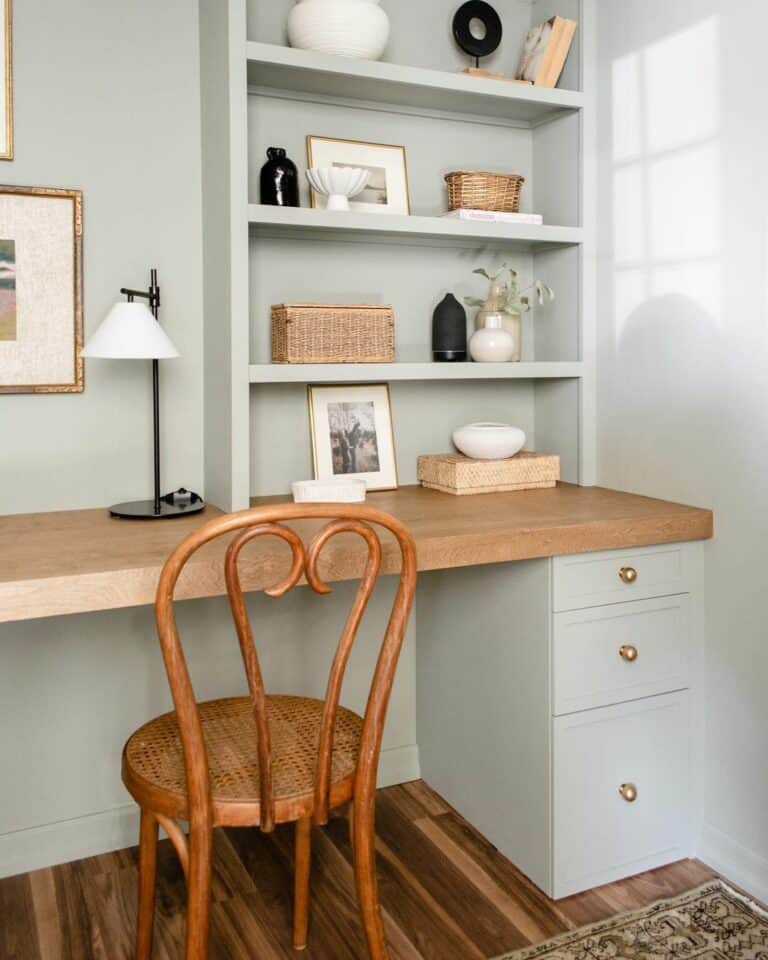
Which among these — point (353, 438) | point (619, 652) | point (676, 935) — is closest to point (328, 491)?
point (353, 438)

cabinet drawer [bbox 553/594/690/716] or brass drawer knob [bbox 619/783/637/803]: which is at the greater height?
cabinet drawer [bbox 553/594/690/716]

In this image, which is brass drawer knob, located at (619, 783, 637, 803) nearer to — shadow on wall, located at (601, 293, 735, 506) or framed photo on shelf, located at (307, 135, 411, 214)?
shadow on wall, located at (601, 293, 735, 506)

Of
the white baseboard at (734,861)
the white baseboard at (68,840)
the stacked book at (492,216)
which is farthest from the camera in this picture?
the stacked book at (492,216)

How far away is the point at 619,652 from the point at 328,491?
2.66 ft

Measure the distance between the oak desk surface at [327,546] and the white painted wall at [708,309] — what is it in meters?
0.14

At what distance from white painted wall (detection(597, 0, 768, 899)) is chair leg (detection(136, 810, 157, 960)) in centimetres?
138

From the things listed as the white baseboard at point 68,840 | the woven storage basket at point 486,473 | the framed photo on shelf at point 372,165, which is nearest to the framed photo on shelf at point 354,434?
the woven storage basket at point 486,473

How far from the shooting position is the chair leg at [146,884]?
181 cm

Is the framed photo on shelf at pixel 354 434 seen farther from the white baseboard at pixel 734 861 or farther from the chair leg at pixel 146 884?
the white baseboard at pixel 734 861

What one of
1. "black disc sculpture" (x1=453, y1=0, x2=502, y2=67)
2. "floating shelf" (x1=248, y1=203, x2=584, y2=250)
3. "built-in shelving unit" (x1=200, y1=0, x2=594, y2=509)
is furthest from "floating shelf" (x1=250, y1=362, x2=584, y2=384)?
"black disc sculpture" (x1=453, y1=0, x2=502, y2=67)

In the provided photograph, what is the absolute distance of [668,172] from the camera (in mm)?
2340

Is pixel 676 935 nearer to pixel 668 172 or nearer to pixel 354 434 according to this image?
pixel 354 434

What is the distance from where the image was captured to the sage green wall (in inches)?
86.7

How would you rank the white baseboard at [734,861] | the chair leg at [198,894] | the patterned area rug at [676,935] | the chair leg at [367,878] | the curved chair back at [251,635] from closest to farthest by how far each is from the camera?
the curved chair back at [251,635] < the chair leg at [198,894] < the chair leg at [367,878] < the patterned area rug at [676,935] < the white baseboard at [734,861]
